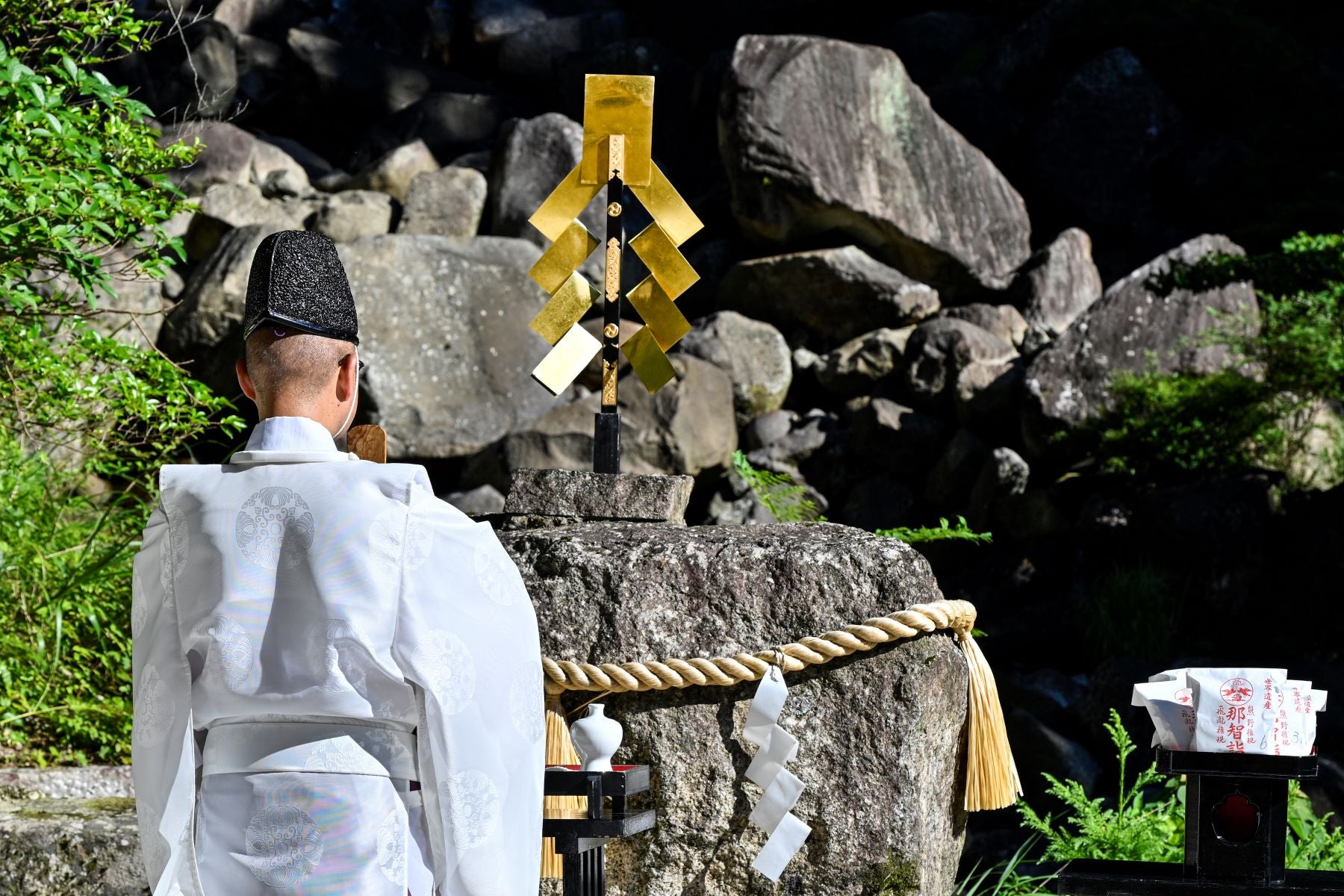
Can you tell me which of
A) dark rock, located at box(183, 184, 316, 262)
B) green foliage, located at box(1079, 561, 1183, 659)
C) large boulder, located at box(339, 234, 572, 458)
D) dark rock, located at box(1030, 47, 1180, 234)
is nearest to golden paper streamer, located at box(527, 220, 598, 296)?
green foliage, located at box(1079, 561, 1183, 659)

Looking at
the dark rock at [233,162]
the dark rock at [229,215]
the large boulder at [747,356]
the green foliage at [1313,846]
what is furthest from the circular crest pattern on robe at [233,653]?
the dark rock at [233,162]

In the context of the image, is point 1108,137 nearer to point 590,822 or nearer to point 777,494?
point 777,494

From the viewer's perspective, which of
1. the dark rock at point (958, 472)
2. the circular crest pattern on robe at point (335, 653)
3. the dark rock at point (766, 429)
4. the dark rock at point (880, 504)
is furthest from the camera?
the dark rock at point (766, 429)

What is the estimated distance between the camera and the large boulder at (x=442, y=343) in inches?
374

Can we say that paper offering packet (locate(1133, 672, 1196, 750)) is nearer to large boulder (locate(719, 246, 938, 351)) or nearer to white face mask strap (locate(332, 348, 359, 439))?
white face mask strap (locate(332, 348, 359, 439))

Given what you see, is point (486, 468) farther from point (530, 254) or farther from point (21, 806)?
point (21, 806)

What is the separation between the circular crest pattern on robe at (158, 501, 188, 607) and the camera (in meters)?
1.90

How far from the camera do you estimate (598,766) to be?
8.00 feet

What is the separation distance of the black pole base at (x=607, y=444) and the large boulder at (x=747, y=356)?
7394 mm

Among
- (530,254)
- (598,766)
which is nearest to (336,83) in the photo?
(530,254)

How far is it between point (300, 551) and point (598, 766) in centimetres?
85

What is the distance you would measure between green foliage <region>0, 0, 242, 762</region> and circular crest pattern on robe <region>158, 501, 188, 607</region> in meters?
2.15

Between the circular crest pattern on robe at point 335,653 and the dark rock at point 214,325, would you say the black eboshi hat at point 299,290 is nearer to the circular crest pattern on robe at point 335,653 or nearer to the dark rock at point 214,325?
the circular crest pattern on robe at point 335,653

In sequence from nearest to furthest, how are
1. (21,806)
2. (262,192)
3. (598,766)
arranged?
(598,766)
(21,806)
(262,192)
